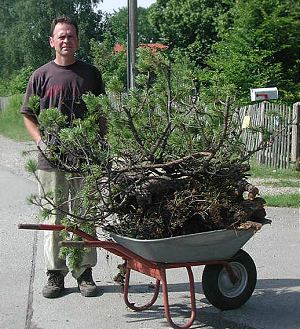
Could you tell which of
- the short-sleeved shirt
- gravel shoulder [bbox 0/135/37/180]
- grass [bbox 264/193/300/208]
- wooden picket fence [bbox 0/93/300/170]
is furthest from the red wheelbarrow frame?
wooden picket fence [bbox 0/93/300/170]

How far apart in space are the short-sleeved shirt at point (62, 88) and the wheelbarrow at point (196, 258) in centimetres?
94

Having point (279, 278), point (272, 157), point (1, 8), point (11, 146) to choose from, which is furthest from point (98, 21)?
point (279, 278)

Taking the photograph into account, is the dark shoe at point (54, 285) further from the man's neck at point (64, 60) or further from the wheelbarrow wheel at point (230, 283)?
the man's neck at point (64, 60)

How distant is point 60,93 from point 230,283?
1825 millimetres

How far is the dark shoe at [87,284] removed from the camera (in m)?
5.12

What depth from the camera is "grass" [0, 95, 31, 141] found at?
23.0 meters

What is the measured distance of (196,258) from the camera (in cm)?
440

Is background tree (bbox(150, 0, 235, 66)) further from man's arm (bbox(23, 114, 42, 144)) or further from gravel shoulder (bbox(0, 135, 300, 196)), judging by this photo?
man's arm (bbox(23, 114, 42, 144))

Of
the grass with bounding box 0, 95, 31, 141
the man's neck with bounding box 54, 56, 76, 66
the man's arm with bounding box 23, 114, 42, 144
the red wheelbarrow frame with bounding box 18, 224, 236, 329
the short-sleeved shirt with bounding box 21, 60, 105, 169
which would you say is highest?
the man's neck with bounding box 54, 56, 76, 66

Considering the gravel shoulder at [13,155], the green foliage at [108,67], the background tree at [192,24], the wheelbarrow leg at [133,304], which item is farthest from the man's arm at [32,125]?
the background tree at [192,24]

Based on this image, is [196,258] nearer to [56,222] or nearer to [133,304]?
[133,304]

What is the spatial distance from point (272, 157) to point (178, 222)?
840 centimetres

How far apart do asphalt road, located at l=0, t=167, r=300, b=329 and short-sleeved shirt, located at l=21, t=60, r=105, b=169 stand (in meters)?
1.04

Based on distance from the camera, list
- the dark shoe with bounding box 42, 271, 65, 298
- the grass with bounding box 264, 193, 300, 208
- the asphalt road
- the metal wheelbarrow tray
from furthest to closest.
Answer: the grass with bounding box 264, 193, 300, 208
the dark shoe with bounding box 42, 271, 65, 298
the asphalt road
the metal wheelbarrow tray
